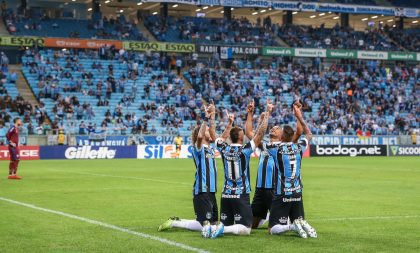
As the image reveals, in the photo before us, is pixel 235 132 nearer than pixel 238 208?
Yes

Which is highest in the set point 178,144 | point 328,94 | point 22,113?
point 22,113

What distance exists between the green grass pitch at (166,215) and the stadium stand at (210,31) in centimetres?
3908

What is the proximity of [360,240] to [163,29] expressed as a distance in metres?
56.3

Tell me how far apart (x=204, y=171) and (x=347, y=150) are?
143 feet

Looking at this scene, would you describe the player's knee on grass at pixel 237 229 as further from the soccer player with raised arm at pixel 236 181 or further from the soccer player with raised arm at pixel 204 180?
the soccer player with raised arm at pixel 204 180

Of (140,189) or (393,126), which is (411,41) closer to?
(393,126)

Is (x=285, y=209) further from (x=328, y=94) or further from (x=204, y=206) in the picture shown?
(x=328, y=94)

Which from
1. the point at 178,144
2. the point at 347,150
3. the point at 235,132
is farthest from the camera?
the point at 347,150

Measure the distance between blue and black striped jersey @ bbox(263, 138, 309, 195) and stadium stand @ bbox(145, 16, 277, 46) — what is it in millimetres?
54262

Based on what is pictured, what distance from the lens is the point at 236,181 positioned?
11.8 m

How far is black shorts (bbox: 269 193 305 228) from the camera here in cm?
1179

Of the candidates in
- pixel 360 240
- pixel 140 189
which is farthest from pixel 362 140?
pixel 360 240

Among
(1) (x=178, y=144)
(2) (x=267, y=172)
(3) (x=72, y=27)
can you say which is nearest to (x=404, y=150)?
(1) (x=178, y=144)

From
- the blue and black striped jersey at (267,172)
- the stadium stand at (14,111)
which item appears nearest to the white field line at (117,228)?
the blue and black striped jersey at (267,172)
